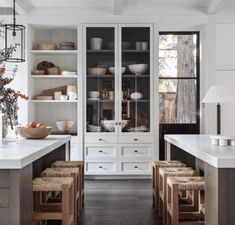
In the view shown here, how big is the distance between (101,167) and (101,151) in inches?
10.1

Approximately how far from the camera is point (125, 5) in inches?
253

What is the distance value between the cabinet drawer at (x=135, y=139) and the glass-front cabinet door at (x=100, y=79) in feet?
0.69

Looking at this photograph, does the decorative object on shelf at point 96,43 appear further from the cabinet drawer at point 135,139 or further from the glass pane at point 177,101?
the cabinet drawer at point 135,139

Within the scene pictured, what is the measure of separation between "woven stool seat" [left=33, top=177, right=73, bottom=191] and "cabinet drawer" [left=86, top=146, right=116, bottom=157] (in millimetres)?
3078

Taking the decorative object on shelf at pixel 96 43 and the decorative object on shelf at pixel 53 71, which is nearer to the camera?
the decorative object on shelf at pixel 96 43

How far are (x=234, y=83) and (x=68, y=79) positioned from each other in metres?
2.84

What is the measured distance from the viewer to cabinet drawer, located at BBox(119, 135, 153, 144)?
661 centimetres

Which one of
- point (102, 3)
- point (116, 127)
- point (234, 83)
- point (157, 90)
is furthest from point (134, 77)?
point (234, 83)

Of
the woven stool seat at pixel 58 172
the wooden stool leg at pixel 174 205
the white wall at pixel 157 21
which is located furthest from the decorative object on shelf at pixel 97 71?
the wooden stool leg at pixel 174 205

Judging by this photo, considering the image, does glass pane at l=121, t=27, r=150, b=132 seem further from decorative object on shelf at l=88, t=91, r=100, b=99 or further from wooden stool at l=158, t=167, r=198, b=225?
wooden stool at l=158, t=167, r=198, b=225

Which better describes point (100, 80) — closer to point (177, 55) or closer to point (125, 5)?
point (125, 5)

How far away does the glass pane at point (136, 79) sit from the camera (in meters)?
6.65

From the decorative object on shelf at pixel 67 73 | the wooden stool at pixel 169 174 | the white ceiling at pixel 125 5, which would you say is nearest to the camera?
the wooden stool at pixel 169 174

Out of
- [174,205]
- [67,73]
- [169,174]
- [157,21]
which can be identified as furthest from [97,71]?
[174,205]
